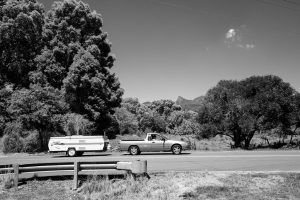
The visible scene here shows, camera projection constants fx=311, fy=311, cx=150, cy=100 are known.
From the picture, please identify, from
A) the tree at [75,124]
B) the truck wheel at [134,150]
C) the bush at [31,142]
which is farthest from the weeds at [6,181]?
the tree at [75,124]

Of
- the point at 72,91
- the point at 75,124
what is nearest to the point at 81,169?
the point at 75,124

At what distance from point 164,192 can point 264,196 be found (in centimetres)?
302

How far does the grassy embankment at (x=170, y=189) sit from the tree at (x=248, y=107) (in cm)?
2058

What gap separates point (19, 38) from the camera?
3512 cm

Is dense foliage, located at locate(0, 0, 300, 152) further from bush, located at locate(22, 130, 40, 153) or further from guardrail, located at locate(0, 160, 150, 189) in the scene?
guardrail, located at locate(0, 160, 150, 189)

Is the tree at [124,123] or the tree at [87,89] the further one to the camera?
the tree at [124,123]

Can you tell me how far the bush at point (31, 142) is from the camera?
28891 millimetres

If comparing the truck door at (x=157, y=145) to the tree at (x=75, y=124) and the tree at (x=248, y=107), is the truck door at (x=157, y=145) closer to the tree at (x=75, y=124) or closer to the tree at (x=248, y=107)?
the tree at (x=75, y=124)

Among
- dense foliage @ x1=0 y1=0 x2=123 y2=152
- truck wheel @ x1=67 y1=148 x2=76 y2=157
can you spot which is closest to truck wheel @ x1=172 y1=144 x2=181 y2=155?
truck wheel @ x1=67 y1=148 x2=76 y2=157

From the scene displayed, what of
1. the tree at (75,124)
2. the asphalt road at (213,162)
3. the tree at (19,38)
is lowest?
the asphalt road at (213,162)

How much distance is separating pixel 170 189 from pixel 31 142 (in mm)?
22620

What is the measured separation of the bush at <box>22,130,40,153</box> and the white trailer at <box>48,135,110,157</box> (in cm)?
609

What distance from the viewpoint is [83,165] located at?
35.7ft

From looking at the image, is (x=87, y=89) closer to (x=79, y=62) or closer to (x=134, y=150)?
(x=79, y=62)
